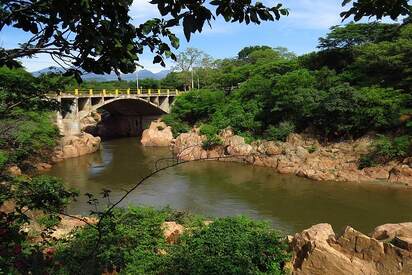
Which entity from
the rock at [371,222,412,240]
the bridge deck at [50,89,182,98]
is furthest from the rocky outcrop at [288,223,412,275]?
the bridge deck at [50,89,182,98]

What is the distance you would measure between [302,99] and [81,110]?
18.8m

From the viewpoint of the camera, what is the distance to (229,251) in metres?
9.29

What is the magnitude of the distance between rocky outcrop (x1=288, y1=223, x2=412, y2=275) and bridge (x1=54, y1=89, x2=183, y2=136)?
2452cm

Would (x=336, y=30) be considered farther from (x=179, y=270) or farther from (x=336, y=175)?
(x=179, y=270)

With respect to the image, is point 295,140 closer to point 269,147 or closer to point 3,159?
point 269,147

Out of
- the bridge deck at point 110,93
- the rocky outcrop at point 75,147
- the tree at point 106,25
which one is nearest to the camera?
the tree at point 106,25

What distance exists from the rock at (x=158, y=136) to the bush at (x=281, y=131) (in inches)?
464

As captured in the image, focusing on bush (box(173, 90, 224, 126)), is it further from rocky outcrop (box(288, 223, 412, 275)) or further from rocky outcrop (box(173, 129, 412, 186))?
rocky outcrop (box(288, 223, 412, 275))

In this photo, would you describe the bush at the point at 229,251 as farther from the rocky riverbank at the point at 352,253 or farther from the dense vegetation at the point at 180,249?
the rocky riverbank at the point at 352,253

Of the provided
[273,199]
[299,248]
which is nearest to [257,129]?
[273,199]

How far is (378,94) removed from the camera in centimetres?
2405

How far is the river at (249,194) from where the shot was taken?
55.9 ft

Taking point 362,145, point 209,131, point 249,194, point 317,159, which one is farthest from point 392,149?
point 209,131

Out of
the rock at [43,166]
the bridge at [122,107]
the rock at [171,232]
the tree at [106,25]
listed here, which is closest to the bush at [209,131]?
the bridge at [122,107]
